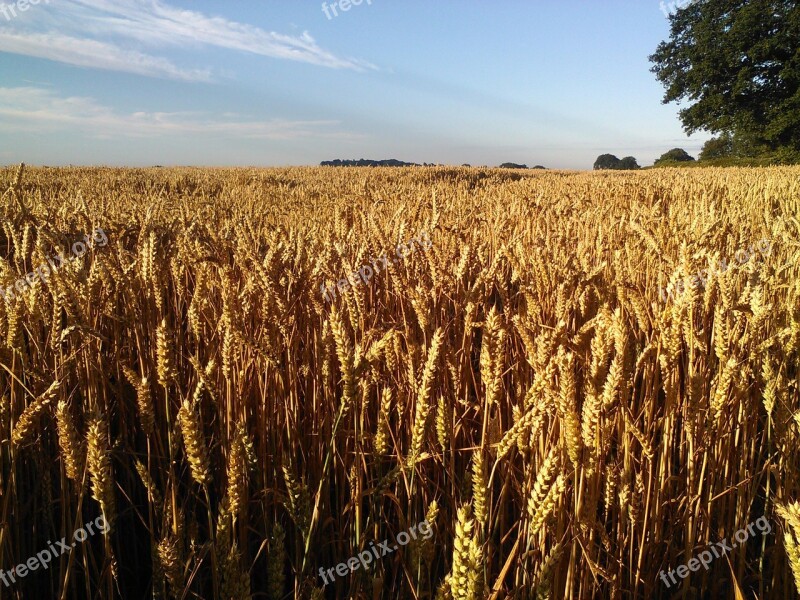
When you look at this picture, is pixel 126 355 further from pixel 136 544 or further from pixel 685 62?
pixel 685 62

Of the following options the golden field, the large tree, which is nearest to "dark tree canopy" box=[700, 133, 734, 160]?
the large tree

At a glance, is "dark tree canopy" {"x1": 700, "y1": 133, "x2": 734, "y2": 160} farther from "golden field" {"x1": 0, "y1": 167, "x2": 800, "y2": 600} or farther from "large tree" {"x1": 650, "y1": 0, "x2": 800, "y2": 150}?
"golden field" {"x1": 0, "y1": 167, "x2": 800, "y2": 600}

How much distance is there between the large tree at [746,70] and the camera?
19953 millimetres

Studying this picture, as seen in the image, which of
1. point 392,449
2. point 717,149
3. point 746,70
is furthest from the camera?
point 717,149

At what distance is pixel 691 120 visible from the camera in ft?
73.3

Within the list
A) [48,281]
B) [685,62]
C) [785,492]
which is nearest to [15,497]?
[48,281]

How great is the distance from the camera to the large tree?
65.5ft

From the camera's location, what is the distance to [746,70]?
20.5 meters

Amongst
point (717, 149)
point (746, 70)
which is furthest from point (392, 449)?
point (717, 149)

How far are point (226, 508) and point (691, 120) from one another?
2591cm

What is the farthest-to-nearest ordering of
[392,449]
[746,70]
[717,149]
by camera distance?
[717,149] < [746,70] < [392,449]

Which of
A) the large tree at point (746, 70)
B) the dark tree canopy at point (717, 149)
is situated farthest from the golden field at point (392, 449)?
the dark tree canopy at point (717, 149)

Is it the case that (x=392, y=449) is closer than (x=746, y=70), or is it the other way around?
(x=392, y=449)

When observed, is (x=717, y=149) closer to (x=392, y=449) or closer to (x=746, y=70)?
(x=746, y=70)
